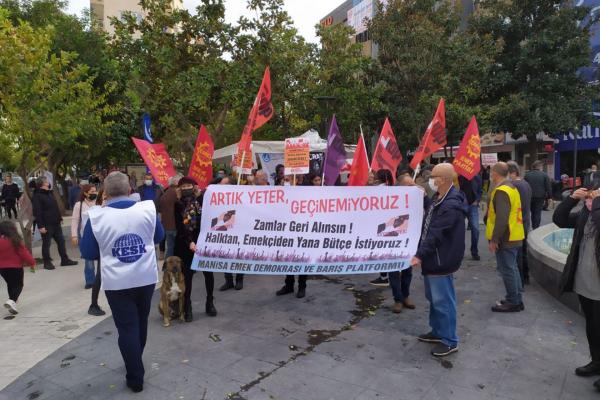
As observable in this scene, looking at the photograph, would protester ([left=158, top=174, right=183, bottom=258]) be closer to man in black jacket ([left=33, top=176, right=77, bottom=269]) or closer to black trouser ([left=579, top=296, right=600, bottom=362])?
man in black jacket ([left=33, top=176, right=77, bottom=269])

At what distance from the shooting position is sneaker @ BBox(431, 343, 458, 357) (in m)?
4.48

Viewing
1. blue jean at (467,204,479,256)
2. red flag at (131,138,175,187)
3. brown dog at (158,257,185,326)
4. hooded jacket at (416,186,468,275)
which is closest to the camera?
hooded jacket at (416,186,468,275)

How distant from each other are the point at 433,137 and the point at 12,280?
671 cm

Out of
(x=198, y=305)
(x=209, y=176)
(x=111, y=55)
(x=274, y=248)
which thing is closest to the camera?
(x=274, y=248)

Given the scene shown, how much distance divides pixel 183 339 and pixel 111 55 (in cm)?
969

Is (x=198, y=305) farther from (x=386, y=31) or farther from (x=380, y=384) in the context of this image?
(x=386, y=31)

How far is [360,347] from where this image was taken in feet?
15.6

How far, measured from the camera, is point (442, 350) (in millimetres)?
4504

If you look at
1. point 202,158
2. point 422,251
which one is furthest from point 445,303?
point 202,158

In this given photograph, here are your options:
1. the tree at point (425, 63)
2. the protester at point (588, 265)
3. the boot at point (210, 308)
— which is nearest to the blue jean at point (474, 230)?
the protester at point (588, 265)

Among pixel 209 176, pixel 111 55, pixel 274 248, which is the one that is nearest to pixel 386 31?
pixel 111 55

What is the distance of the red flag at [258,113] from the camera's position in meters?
6.87

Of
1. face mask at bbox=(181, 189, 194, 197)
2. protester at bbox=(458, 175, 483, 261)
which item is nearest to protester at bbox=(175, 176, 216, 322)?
face mask at bbox=(181, 189, 194, 197)

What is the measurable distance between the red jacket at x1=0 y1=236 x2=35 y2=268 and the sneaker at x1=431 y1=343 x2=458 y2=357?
562cm
